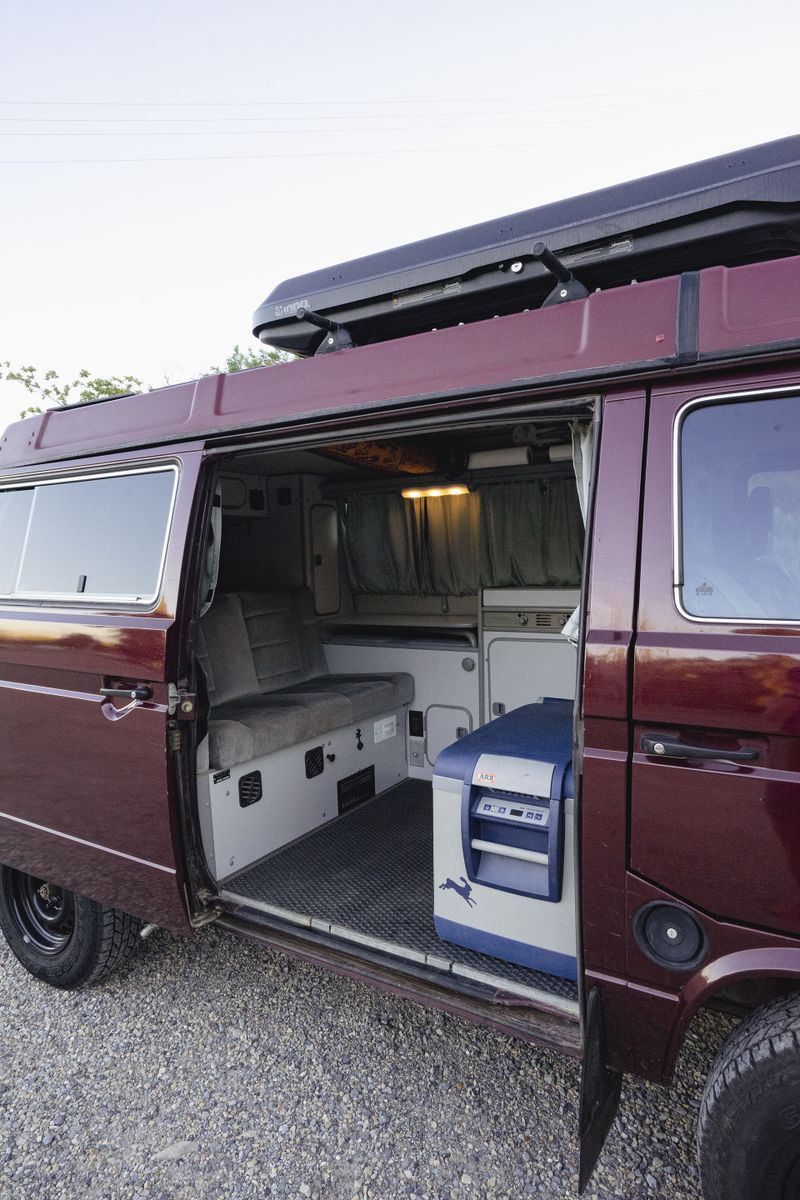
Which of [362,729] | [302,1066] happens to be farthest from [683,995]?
[362,729]

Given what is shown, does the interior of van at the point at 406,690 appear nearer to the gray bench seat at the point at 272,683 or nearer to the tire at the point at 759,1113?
the gray bench seat at the point at 272,683

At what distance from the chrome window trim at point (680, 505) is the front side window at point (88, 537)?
169 centimetres

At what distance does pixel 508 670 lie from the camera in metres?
3.95

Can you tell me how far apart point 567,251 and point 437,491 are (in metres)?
2.15

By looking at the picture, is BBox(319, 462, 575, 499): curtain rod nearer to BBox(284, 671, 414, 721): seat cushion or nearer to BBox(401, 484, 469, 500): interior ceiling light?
BBox(401, 484, 469, 500): interior ceiling light

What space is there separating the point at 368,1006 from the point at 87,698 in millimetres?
1614

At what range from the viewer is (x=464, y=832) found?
217 centimetres

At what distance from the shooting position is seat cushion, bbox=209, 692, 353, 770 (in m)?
2.85

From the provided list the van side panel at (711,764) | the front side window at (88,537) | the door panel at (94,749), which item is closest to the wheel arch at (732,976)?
the van side panel at (711,764)

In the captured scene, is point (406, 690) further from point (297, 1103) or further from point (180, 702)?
point (297, 1103)

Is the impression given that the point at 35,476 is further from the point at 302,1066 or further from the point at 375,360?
the point at 302,1066

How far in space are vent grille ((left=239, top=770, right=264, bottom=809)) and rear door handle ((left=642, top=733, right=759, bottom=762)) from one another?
6.52ft

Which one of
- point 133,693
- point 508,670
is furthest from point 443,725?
point 133,693

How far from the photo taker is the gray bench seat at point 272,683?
3.07 m
